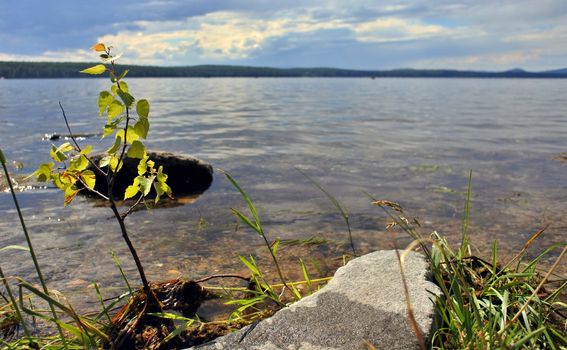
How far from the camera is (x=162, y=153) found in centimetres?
887

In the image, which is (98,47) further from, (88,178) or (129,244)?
(129,244)

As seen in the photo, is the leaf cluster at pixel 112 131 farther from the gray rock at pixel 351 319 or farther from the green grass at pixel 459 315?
the gray rock at pixel 351 319

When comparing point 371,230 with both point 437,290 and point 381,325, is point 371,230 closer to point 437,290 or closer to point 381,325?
point 437,290

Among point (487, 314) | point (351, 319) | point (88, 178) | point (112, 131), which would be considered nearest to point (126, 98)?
point (112, 131)

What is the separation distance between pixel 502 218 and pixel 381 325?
480cm

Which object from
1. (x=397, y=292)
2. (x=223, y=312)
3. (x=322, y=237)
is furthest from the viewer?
(x=322, y=237)

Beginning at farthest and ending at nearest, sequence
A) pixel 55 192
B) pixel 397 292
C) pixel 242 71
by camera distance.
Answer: pixel 242 71 < pixel 55 192 < pixel 397 292

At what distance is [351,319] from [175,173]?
22.2 ft

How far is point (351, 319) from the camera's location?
9.26ft

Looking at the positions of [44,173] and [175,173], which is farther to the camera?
[175,173]

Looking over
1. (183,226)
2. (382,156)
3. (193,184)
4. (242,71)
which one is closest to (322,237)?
(183,226)

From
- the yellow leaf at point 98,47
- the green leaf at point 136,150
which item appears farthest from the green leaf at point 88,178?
the yellow leaf at point 98,47

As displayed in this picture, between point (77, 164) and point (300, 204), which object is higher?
point (77, 164)

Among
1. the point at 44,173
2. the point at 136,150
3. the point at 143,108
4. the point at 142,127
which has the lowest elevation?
the point at 44,173
